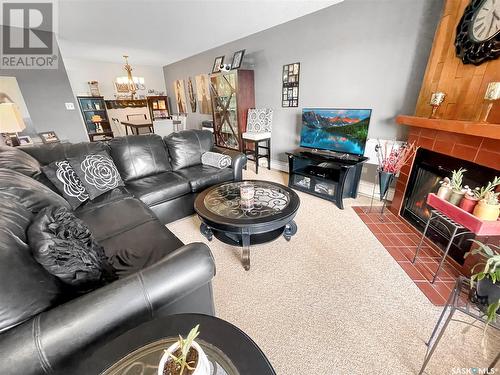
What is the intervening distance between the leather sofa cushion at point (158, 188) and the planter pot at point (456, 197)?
2.24 meters

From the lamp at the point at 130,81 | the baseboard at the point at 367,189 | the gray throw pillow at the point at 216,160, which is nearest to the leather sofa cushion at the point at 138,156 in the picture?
the gray throw pillow at the point at 216,160

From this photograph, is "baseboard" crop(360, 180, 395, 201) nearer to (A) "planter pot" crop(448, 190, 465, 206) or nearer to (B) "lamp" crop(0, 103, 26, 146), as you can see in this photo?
(A) "planter pot" crop(448, 190, 465, 206)

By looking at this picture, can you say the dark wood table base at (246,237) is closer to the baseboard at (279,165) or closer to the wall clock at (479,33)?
the wall clock at (479,33)

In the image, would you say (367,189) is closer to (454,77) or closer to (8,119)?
(454,77)

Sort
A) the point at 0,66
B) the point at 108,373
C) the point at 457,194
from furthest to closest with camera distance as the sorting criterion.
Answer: the point at 0,66 → the point at 457,194 → the point at 108,373

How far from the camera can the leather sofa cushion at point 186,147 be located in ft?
8.63

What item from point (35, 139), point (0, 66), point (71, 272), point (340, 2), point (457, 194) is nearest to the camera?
point (71, 272)

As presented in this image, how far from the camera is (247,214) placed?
5.44 feet

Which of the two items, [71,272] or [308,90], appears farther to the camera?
[308,90]

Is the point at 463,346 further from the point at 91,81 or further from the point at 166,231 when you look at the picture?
the point at 91,81

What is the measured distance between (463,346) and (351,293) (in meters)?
0.58

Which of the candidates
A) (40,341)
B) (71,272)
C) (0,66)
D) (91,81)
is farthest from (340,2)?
(91,81)

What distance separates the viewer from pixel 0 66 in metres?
2.95
